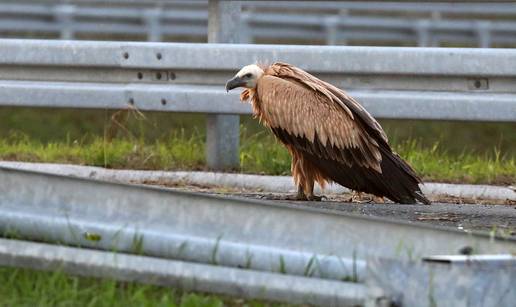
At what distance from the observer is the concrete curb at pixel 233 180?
8102 mm

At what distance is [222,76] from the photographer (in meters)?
8.52

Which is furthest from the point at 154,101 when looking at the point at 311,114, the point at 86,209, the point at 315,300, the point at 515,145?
the point at 515,145

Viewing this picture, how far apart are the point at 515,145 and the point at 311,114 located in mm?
8896

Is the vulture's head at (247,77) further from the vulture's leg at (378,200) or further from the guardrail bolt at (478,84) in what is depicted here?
the guardrail bolt at (478,84)

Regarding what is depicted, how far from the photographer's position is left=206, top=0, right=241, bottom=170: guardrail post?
28.7 ft

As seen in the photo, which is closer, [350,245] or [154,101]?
[350,245]

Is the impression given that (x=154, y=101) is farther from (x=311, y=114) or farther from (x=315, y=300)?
(x=315, y=300)

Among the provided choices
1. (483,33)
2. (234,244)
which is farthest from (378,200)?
(483,33)

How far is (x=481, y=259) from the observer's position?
4570 mm

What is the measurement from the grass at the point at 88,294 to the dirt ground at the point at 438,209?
76.9 inches

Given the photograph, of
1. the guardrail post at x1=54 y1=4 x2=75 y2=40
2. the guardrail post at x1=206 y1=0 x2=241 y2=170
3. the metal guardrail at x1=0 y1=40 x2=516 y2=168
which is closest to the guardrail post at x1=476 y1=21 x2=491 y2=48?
the guardrail post at x1=54 y1=4 x2=75 y2=40

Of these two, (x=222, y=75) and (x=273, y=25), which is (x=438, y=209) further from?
(x=273, y=25)

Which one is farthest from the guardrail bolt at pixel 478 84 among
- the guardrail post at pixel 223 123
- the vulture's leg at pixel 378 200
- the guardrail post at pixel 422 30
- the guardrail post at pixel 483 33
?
the guardrail post at pixel 422 30

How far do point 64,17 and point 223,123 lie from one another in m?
18.8
